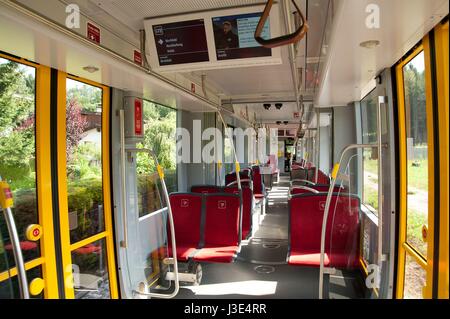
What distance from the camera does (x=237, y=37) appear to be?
6.62 ft

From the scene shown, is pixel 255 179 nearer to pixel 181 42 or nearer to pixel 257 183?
pixel 257 183

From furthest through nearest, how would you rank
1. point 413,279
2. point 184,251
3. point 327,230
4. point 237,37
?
point 184,251
point 327,230
point 413,279
point 237,37

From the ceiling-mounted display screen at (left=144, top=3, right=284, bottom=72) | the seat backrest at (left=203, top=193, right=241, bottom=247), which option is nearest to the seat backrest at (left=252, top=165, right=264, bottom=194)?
the seat backrest at (left=203, top=193, right=241, bottom=247)

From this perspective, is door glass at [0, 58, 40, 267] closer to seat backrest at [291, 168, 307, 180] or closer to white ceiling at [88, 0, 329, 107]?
white ceiling at [88, 0, 329, 107]

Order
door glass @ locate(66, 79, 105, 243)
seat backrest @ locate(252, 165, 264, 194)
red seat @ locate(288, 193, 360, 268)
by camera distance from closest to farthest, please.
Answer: door glass @ locate(66, 79, 105, 243) < red seat @ locate(288, 193, 360, 268) < seat backrest @ locate(252, 165, 264, 194)

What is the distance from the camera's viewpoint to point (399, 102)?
2.51 metres

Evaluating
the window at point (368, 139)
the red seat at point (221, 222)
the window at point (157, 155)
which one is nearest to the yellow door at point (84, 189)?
the window at point (157, 155)

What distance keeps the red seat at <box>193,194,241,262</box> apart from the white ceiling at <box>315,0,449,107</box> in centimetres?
165

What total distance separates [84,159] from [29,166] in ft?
1.83

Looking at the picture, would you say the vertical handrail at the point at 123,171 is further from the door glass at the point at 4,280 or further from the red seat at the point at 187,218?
the door glass at the point at 4,280

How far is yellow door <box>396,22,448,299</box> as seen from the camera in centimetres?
170

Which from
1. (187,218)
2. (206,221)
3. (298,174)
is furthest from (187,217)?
(298,174)

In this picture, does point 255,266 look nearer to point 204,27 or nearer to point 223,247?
point 223,247

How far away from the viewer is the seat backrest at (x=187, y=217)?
11.9ft
